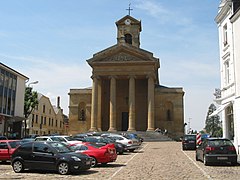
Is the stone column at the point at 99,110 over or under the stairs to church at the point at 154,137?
over

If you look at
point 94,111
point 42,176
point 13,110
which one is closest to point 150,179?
point 42,176

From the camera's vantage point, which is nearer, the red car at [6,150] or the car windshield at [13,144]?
the red car at [6,150]

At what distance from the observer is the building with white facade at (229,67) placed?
931 inches

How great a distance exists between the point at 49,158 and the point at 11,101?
3193 centimetres

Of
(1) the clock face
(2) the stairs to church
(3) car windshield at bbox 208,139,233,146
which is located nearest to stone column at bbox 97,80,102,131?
(2) the stairs to church

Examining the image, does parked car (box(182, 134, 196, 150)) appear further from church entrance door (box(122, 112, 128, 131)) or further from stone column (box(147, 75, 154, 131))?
church entrance door (box(122, 112, 128, 131))

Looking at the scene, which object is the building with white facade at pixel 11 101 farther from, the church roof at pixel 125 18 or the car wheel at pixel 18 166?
the car wheel at pixel 18 166

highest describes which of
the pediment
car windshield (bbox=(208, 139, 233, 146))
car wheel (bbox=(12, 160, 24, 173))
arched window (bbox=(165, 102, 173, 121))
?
the pediment

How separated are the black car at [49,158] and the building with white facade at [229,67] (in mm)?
13447

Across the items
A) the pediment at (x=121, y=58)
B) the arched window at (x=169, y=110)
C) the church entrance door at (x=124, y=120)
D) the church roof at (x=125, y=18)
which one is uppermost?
the church roof at (x=125, y=18)

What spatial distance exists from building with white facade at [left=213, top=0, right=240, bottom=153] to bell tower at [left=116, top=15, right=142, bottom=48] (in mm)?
38947

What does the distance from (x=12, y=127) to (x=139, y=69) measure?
73.7ft

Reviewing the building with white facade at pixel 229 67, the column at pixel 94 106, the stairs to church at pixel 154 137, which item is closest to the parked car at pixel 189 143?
the building with white facade at pixel 229 67

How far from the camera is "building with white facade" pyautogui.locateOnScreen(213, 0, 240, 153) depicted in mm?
23656
